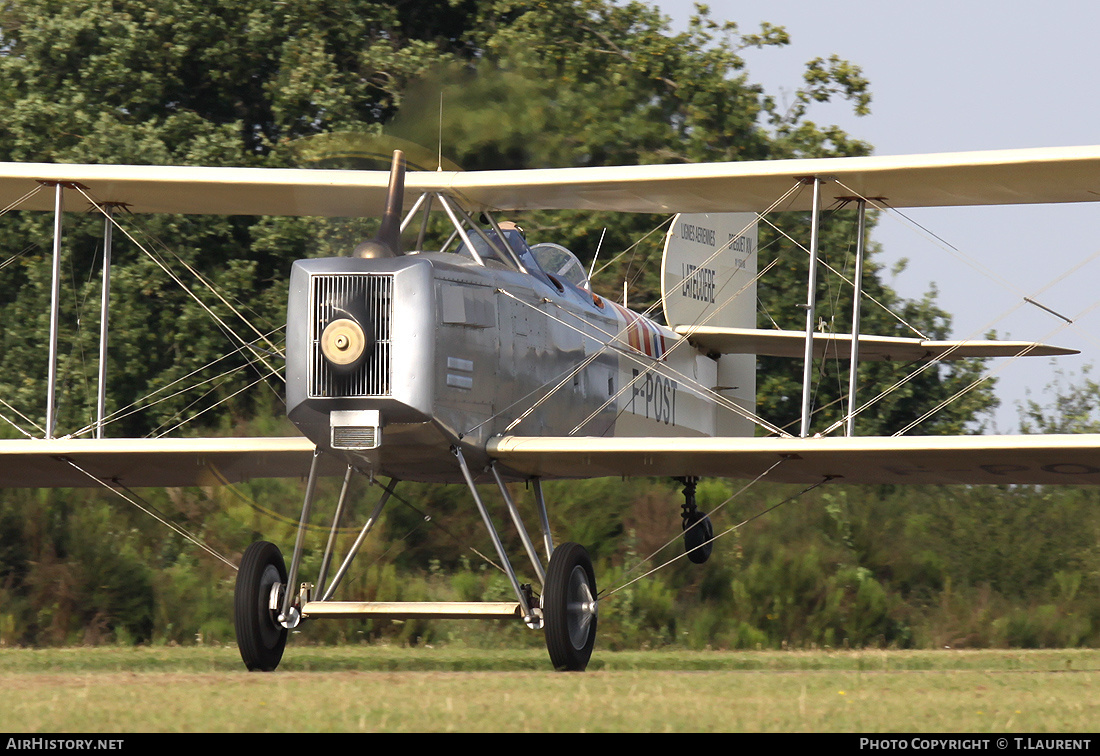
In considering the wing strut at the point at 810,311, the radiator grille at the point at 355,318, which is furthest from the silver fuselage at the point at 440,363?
the wing strut at the point at 810,311

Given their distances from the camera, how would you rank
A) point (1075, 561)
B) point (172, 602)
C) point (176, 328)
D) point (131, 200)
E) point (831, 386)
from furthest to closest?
1. point (831, 386)
2. point (176, 328)
3. point (1075, 561)
4. point (172, 602)
5. point (131, 200)

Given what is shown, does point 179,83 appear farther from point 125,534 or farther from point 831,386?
point 831,386

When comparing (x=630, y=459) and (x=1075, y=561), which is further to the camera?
(x=1075, y=561)

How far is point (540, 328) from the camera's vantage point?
10148 mm

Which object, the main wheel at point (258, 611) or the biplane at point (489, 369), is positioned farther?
the main wheel at point (258, 611)

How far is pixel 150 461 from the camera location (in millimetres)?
10641

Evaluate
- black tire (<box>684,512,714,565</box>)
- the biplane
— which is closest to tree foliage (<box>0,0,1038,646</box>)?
black tire (<box>684,512,714,565</box>)

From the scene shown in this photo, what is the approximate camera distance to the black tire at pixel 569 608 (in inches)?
346

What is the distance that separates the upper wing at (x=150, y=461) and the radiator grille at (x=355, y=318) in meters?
0.95

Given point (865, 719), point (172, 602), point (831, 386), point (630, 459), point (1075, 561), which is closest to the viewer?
point (865, 719)

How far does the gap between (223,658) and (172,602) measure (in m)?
4.69

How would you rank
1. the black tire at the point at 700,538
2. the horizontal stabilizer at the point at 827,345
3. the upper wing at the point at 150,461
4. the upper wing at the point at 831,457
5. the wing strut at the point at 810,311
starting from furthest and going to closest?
1. the black tire at the point at 700,538
2. the horizontal stabilizer at the point at 827,345
3. the upper wing at the point at 150,461
4. the wing strut at the point at 810,311
5. the upper wing at the point at 831,457

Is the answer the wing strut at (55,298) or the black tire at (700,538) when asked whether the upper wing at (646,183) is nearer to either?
the wing strut at (55,298)

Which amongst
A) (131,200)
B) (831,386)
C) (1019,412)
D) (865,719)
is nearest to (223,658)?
(131,200)
